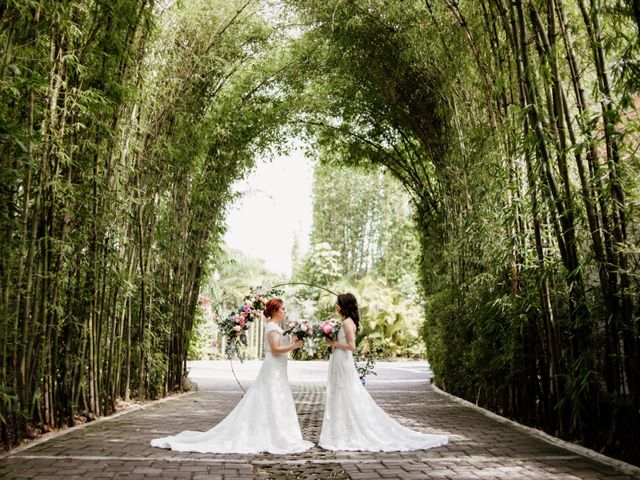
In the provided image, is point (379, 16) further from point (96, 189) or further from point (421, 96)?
point (96, 189)

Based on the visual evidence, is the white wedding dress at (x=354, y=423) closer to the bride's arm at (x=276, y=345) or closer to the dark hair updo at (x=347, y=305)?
the dark hair updo at (x=347, y=305)

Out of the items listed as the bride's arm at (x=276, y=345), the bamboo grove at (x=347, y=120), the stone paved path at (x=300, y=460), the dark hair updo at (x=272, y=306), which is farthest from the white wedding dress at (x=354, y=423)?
the bamboo grove at (x=347, y=120)

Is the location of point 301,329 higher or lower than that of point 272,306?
lower

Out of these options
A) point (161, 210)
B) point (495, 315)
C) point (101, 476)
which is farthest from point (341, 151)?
point (101, 476)

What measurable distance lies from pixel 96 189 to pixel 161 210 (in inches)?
80.9

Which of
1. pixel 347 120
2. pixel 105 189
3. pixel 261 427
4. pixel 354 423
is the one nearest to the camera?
pixel 261 427

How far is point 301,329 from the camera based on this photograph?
451 cm

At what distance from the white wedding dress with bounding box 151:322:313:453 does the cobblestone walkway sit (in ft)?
0.43

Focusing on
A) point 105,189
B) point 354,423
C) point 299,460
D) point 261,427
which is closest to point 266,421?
point 261,427

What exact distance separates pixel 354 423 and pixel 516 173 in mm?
2395

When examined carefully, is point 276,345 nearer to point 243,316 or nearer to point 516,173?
point 243,316

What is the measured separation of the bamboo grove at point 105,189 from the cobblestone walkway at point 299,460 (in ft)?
1.36

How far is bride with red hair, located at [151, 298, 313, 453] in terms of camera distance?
4.09 m

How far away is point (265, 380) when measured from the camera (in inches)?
175
